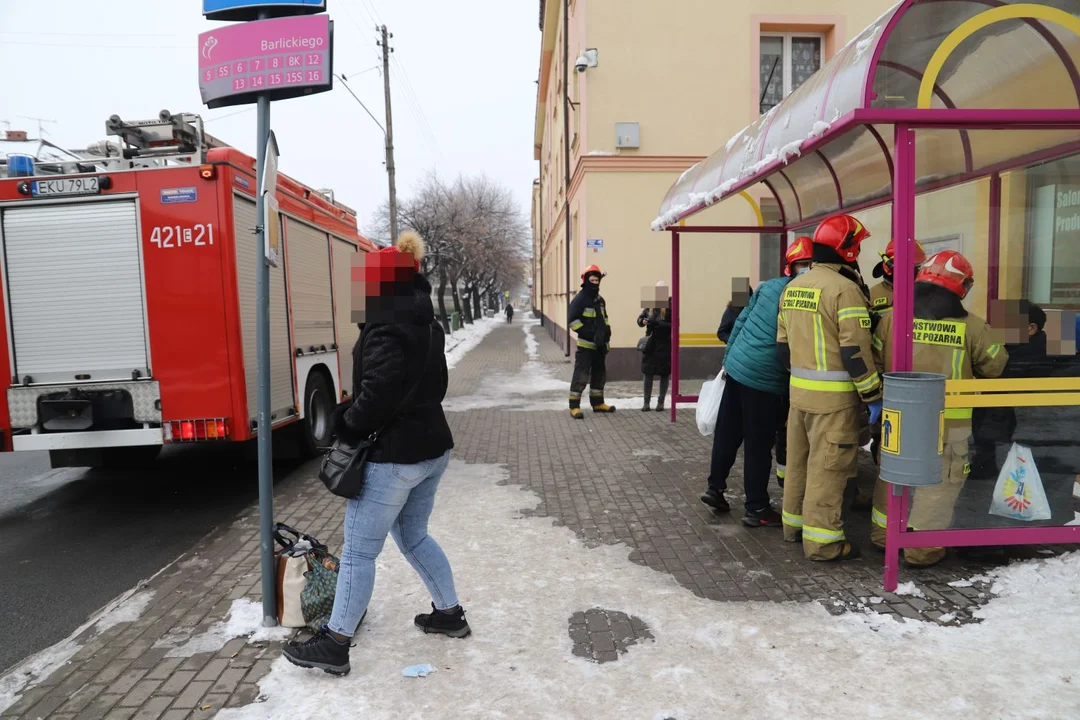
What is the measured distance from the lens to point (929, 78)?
3559 mm

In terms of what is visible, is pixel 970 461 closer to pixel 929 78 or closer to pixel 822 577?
pixel 822 577

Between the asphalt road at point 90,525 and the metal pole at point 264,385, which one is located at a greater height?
the metal pole at point 264,385

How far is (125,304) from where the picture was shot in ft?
18.1

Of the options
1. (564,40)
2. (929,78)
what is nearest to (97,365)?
(929,78)

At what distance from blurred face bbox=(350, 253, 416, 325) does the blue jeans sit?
631 mm

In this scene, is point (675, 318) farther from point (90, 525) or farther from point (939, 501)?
point (90, 525)

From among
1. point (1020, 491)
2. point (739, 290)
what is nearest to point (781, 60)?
point (739, 290)

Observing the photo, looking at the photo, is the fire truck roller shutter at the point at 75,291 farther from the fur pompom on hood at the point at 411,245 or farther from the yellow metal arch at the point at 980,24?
the yellow metal arch at the point at 980,24

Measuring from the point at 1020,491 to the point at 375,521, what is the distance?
3616 millimetres

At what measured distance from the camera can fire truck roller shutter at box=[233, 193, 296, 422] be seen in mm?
5594

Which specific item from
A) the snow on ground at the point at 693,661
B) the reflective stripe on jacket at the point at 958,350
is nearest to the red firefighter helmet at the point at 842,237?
the reflective stripe on jacket at the point at 958,350

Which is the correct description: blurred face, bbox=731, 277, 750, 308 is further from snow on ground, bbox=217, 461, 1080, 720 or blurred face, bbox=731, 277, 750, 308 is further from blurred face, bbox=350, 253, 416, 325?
blurred face, bbox=350, 253, 416, 325

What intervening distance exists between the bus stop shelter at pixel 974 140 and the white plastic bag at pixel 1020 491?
7 centimetres

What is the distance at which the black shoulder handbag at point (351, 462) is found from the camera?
9.55 feet
